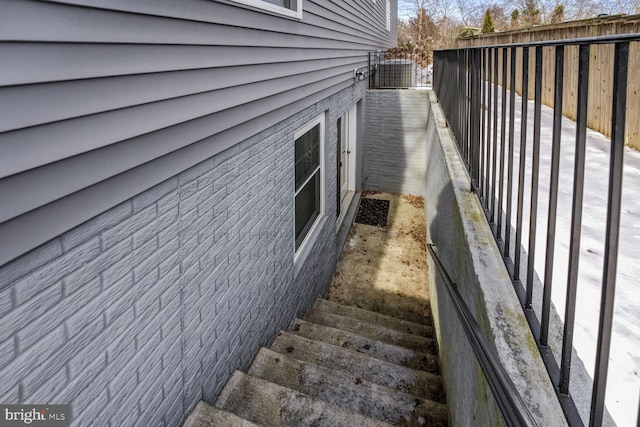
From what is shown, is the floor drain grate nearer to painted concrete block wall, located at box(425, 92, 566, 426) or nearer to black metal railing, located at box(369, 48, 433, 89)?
black metal railing, located at box(369, 48, 433, 89)

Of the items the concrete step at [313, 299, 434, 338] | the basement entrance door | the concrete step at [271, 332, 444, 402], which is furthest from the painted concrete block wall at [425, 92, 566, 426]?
the basement entrance door

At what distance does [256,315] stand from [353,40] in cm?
590

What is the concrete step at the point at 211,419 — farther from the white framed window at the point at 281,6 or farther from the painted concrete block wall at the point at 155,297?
the white framed window at the point at 281,6

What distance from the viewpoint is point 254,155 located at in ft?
10.8

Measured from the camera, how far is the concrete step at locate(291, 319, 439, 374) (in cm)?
392

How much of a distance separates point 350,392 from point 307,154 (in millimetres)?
2857

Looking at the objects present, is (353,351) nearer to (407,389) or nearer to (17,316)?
(407,389)

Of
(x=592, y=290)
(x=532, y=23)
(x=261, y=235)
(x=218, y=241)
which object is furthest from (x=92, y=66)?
(x=532, y=23)

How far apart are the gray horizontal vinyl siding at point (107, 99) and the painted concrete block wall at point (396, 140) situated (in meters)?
7.72

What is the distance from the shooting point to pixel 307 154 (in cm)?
520

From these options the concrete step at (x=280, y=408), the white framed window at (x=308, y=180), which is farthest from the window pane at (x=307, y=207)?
the concrete step at (x=280, y=408)

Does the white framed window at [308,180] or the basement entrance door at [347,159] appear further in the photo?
the basement entrance door at [347,159]

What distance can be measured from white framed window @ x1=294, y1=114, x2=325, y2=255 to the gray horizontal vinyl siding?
1728 mm

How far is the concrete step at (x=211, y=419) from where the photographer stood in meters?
2.43
